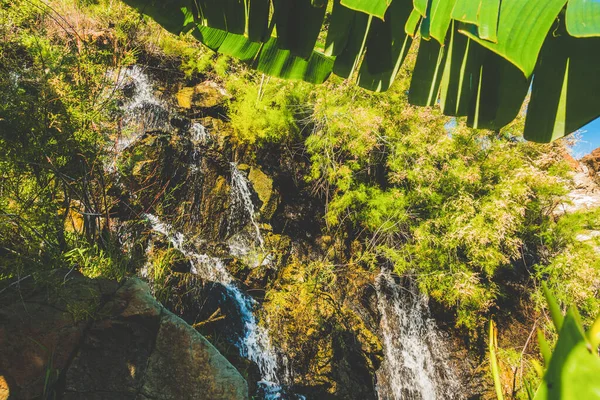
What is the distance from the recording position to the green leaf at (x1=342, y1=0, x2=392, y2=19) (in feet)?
3.73

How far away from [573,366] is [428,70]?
1460 millimetres

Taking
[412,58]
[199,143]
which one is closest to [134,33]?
[199,143]

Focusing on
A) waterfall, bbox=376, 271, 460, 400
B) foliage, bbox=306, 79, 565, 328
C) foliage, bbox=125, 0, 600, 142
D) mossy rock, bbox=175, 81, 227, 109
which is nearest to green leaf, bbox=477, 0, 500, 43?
foliage, bbox=125, 0, 600, 142

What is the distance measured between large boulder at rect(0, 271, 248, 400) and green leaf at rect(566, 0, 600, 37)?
3.16 metres

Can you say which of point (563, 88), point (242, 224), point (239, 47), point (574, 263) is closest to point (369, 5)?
point (563, 88)

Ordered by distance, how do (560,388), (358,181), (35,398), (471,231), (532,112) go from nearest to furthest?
(560,388), (532,112), (35,398), (471,231), (358,181)

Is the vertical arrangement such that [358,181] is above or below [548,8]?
above

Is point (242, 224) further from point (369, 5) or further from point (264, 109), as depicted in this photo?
point (369, 5)

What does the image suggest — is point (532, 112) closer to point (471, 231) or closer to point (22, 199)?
point (22, 199)

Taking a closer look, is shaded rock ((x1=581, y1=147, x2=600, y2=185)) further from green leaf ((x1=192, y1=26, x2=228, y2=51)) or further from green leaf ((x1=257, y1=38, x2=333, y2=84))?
green leaf ((x1=192, y1=26, x2=228, y2=51))

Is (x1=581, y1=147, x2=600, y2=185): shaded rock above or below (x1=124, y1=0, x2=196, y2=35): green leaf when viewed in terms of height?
above

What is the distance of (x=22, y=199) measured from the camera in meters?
3.16

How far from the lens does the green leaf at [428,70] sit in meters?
1.55

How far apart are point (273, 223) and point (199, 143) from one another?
207 cm
